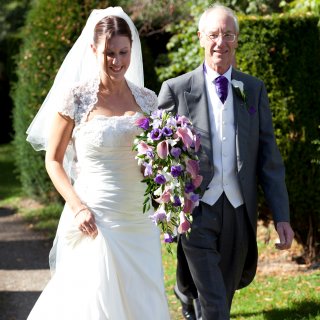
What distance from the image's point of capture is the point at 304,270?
7934 millimetres

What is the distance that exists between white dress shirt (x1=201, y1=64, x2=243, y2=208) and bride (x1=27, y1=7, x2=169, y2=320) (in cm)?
43

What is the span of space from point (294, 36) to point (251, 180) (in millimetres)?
3397

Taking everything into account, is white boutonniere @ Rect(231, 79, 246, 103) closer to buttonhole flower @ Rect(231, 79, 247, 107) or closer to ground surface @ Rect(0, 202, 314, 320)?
buttonhole flower @ Rect(231, 79, 247, 107)

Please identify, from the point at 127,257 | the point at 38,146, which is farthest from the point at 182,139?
the point at 38,146

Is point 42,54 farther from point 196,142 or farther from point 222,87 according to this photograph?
point 196,142

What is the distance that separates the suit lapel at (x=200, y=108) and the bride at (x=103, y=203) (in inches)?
12.0

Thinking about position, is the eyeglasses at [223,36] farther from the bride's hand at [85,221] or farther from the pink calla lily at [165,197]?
the bride's hand at [85,221]

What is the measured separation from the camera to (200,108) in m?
4.81

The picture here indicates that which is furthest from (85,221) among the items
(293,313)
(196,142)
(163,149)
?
(293,313)

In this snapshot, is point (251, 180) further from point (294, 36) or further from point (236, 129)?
point (294, 36)

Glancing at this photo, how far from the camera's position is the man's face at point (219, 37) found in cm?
472

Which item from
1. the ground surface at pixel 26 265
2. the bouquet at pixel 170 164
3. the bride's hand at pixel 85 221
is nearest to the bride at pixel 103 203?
the bride's hand at pixel 85 221

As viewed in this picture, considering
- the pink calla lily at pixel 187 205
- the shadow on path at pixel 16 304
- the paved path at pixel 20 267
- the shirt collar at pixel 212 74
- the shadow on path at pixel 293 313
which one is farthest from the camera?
the paved path at pixel 20 267

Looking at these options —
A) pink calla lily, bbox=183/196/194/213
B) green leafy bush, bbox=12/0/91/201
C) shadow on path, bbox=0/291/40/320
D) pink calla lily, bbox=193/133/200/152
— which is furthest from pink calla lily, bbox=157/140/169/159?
green leafy bush, bbox=12/0/91/201
